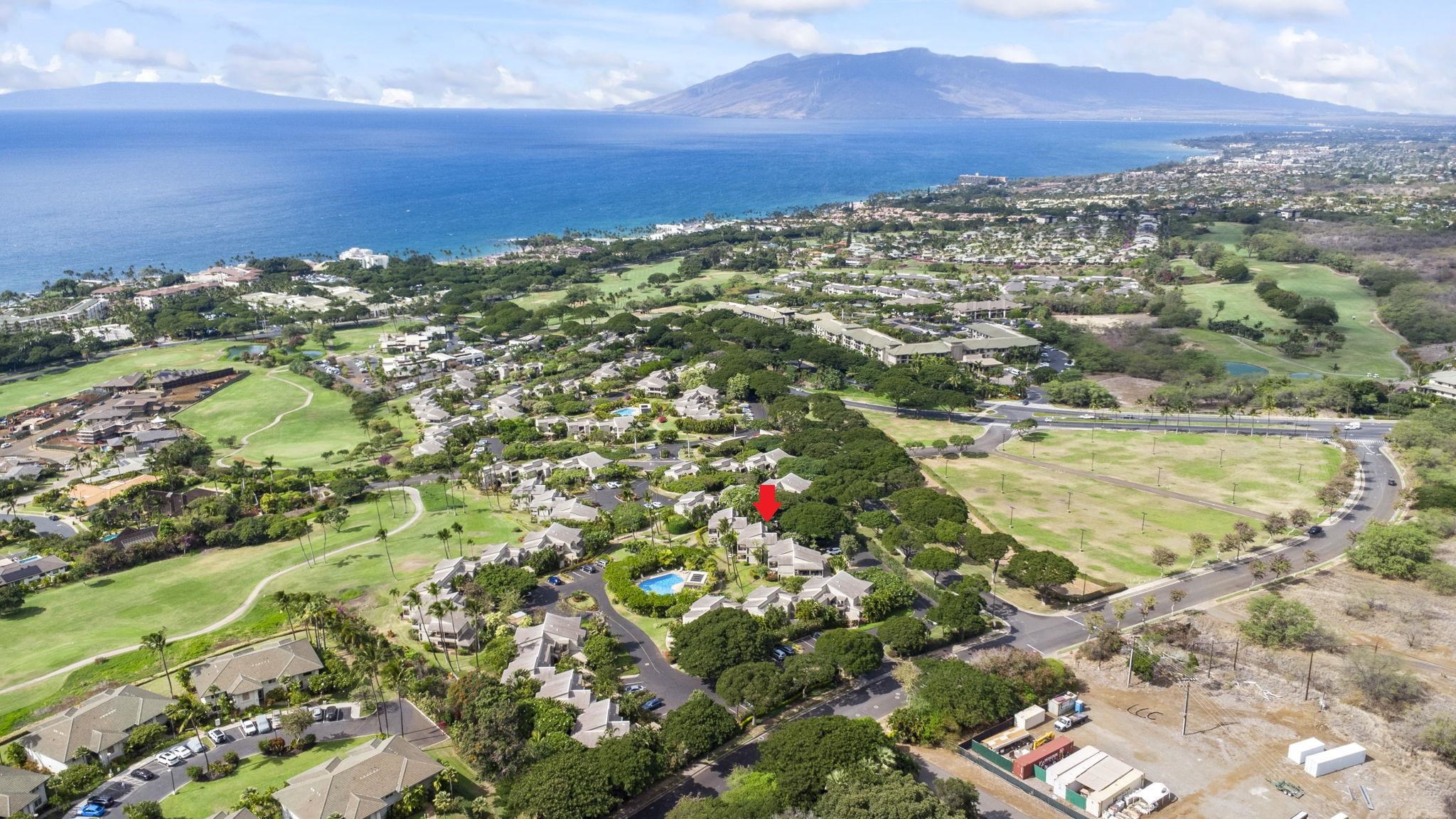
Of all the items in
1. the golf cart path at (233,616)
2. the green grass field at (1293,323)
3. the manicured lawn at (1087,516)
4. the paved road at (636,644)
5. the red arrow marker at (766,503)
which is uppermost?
the green grass field at (1293,323)

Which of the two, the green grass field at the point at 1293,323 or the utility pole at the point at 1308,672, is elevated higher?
the green grass field at the point at 1293,323

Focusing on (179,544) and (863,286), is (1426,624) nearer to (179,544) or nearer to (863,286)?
(179,544)

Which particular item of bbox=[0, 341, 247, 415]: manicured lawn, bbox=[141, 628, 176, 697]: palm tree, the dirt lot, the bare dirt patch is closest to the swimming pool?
the dirt lot

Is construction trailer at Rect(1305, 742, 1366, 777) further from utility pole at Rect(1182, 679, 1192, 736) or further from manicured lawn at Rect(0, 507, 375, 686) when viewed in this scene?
manicured lawn at Rect(0, 507, 375, 686)

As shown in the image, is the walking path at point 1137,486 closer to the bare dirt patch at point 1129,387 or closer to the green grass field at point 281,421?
the bare dirt patch at point 1129,387

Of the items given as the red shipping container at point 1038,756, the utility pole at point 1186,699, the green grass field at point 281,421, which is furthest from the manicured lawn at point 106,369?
the utility pole at point 1186,699

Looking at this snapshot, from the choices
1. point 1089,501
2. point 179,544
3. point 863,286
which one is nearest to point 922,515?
point 1089,501

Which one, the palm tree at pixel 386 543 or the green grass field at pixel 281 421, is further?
the green grass field at pixel 281 421
